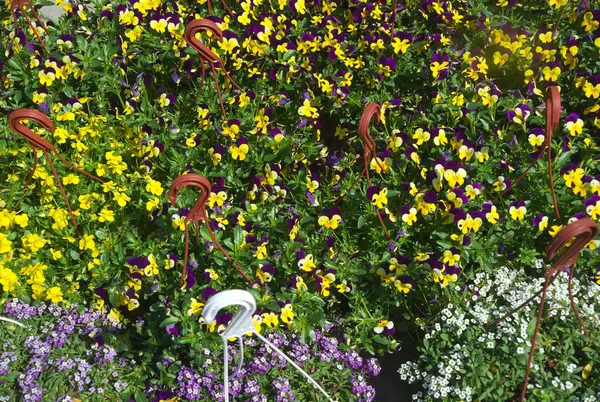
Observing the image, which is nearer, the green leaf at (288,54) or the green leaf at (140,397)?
the green leaf at (140,397)

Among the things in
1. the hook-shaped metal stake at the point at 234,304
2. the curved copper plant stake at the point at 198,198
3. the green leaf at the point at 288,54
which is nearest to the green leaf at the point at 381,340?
the curved copper plant stake at the point at 198,198

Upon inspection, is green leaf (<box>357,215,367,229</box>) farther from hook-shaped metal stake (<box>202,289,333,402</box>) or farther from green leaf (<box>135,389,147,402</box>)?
green leaf (<box>135,389,147,402</box>)

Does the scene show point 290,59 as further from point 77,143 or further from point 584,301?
point 584,301

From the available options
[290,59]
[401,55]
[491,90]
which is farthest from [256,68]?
[491,90]

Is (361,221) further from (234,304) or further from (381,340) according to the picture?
(234,304)

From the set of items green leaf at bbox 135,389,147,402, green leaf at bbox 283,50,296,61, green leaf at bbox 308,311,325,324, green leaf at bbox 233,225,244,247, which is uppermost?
green leaf at bbox 283,50,296,61

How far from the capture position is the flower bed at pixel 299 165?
260 centimetres

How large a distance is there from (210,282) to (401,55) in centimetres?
165

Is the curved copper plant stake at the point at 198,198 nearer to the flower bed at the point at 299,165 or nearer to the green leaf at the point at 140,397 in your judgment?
the flower bed at the point at 299,165

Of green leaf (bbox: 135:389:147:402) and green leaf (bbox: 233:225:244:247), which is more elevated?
green leaf (bbox: 233:225:244:247)

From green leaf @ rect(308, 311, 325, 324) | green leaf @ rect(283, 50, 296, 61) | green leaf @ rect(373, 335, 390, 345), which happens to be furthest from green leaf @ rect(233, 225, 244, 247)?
green leaf @ rect(283, 50, 296, 61)

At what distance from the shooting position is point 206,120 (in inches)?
122

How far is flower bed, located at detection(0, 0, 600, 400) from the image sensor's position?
2602 mm

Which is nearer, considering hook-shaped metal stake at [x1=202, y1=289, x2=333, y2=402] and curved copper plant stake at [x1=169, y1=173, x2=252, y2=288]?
hook-shaped metal stake at [x1=202, y1=289, x2=333, y2=402]
